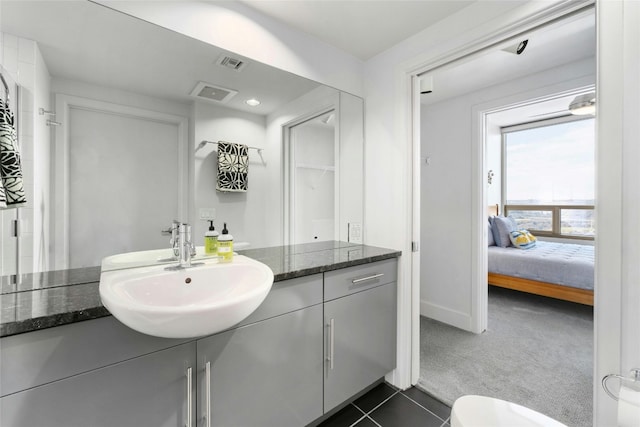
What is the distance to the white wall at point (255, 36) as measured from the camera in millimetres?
1315

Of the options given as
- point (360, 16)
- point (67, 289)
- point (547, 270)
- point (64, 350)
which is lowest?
point (547, 270)

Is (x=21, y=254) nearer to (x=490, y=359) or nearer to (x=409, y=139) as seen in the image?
(x=409, y=139)

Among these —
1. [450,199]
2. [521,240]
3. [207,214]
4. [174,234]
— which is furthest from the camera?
[521,240]

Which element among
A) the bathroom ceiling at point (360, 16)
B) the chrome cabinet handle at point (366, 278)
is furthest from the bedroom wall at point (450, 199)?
the chrome cabinet handle at point (366, 278)

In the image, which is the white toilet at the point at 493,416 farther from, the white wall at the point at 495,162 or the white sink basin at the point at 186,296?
the white wall at the point at 495,162

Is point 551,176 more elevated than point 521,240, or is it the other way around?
point 551,176

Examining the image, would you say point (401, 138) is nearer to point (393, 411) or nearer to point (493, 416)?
point (493, 416)

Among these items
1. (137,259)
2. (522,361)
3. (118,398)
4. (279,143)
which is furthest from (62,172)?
(522,361)

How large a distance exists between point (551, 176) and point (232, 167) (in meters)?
5.12

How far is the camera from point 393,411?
1.65m

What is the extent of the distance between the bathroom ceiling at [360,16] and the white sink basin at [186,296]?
4.64ft

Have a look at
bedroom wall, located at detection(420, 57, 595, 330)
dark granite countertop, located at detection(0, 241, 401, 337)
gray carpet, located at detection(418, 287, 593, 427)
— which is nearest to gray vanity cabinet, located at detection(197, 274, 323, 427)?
dark granite countertop, located at detection(0, 241, 401, 337)

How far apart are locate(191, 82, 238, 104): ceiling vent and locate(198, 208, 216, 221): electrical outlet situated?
0.59 m

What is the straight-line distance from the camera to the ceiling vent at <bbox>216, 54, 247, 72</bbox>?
1.49 metres
